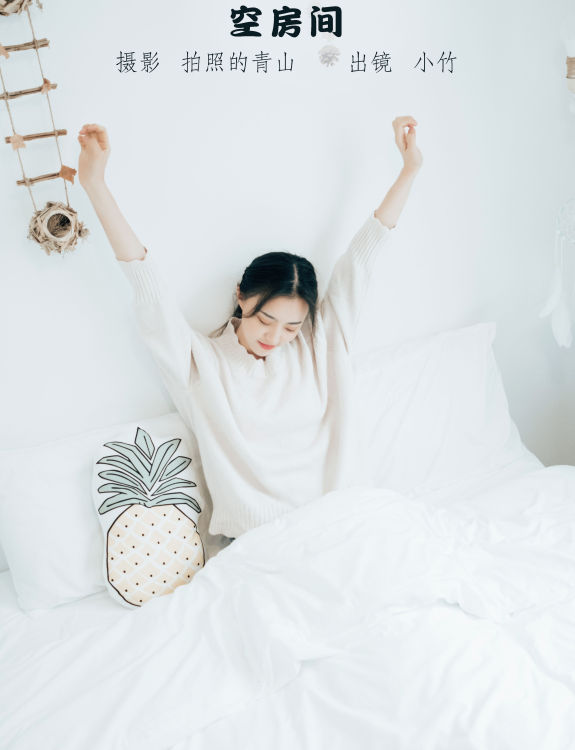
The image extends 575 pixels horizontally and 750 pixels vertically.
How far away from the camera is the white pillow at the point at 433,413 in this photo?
5.41 feet

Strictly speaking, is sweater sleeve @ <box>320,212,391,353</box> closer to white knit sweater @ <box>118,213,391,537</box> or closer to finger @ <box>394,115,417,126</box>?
white knit sweater @ <box>118,213,391,537</box>

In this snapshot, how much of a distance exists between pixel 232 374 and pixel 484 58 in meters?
1.08

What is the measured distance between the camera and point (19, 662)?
112cm

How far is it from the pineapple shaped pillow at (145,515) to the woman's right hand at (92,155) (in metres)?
0.53

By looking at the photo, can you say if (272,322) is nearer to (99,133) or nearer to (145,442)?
(145,442)

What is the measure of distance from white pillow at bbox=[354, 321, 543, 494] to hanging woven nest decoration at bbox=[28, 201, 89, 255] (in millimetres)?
752

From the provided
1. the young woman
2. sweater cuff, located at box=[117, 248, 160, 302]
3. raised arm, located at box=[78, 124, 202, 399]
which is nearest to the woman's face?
the young woman

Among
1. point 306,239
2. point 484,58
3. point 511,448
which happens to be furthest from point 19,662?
point 484,58

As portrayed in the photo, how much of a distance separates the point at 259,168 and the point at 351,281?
Answer: 1.10 feet

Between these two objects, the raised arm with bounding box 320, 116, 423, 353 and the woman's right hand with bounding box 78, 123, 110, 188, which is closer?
the woman's right hand with bounding box 78, 123, 110, 188

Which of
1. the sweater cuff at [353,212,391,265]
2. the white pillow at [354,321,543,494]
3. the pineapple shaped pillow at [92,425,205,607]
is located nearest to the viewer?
the pineapple shaped pillow at [92,425,205,607]

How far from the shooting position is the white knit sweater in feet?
4.48

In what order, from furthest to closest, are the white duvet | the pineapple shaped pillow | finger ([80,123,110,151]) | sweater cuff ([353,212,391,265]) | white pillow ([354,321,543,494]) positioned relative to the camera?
white pillow ([354,321,543,494]) → sweater cuff ([353,212,391,265]) → the pineapple shaped pillow → finger ([80,123,110,151]) → the white duvet

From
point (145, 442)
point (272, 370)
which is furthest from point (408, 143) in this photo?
point (145, 442)
